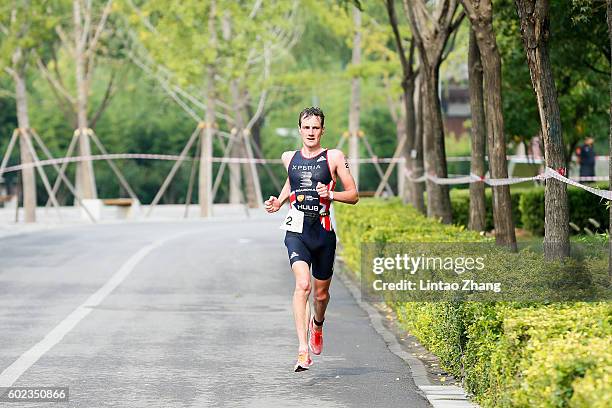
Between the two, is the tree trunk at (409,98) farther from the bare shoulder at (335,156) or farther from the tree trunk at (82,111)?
the tree trunk at (82,111)

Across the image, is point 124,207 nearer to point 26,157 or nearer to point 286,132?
point 26,157

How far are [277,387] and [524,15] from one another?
4942mm

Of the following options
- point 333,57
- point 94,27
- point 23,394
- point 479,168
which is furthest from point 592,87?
point 333,57

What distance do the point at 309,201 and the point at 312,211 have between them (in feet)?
0.37

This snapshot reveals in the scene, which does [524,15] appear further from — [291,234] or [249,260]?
[249,260]

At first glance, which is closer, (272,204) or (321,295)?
(272,204)

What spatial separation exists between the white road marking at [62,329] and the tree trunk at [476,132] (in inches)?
195

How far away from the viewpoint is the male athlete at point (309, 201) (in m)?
11.4

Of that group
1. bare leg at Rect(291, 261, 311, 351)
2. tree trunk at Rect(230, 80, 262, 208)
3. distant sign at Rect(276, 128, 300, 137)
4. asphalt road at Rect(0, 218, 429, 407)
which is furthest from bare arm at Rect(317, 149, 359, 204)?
distant sign at Rect(276, 128, 300, 137)

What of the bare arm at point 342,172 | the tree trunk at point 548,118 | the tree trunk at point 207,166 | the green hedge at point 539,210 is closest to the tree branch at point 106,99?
the tree trunk at point 207,166

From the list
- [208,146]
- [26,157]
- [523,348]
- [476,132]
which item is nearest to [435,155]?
[476,132]

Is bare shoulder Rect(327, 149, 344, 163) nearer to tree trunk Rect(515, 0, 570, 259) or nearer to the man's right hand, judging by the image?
the man's right hand

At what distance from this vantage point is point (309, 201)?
11.5 m

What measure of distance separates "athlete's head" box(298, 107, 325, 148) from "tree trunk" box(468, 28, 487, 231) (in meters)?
8.02
